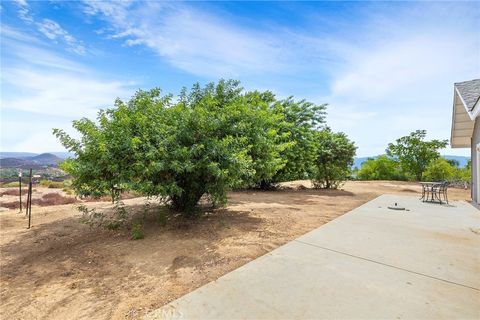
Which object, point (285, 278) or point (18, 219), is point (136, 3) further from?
point (285, 278)

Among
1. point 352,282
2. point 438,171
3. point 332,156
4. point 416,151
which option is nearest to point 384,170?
point 416,151

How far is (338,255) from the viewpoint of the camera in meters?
3.68

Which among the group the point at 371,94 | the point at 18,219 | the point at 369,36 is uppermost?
the point at 369,36

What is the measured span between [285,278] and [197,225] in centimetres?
310

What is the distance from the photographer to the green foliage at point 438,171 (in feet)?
→ 62.0

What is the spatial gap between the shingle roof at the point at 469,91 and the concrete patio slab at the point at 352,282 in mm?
A: 4399

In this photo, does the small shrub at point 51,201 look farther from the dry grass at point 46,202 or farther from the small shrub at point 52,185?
the small shrub at point 52,185

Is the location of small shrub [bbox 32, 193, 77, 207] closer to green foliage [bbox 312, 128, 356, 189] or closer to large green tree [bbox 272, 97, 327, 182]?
large green tree [bbox 272, 97, 327, 182]

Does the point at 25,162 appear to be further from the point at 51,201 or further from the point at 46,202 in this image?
the point at 46,202

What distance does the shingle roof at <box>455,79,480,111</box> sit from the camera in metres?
7.06

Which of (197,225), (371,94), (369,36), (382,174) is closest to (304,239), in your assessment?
(197,225)

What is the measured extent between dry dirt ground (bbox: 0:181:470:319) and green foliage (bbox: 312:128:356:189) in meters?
6.86

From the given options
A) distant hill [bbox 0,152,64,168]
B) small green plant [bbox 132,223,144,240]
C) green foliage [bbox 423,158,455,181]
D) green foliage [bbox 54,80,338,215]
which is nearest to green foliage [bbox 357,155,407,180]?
green foliage [bbox 423,158,455,181]

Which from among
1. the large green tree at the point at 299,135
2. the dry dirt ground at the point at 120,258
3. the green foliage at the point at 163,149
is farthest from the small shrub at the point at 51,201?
the large green tree at the point at 299,135
